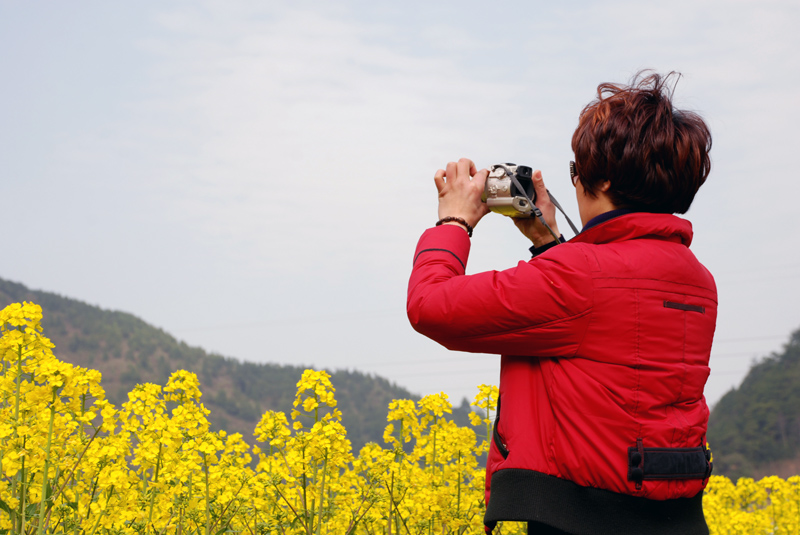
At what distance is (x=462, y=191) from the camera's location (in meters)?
1.65

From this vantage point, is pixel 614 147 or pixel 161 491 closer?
pixel 614 147

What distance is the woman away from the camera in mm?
1323

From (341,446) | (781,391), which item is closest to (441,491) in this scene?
Result: (341,446)

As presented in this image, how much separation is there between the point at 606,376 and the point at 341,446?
5.74 ft

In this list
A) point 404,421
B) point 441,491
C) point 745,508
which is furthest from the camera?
point 745,508

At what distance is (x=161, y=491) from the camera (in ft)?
10.4

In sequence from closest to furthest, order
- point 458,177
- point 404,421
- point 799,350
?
point 458,177 < point 404,421 < point 799,350

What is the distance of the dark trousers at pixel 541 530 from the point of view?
139 centimetres

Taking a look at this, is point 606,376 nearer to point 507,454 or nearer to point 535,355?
point 535,355

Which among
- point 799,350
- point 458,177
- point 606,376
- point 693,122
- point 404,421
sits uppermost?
point 799,350

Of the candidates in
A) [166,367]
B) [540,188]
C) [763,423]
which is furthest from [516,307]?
[166,367]

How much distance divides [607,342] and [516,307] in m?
0.19

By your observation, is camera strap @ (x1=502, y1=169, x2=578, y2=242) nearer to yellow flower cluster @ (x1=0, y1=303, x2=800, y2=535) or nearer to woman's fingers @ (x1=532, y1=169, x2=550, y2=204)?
woman's fingers @ (x1=532, y1=169, x2=550, y2=204)

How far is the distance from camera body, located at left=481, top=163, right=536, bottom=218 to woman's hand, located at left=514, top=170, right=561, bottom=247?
4.0 inches
